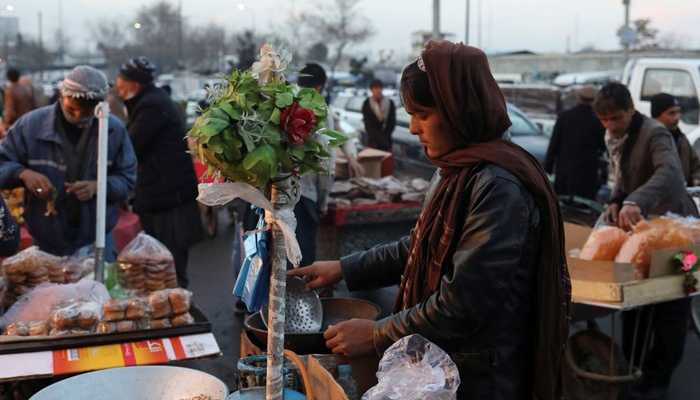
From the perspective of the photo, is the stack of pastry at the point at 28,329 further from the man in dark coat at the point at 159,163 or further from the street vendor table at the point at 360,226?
the street vendor table at the point at 360,226

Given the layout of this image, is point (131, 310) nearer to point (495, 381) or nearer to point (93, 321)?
point (93, 321)

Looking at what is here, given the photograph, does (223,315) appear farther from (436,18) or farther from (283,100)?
(436,18)

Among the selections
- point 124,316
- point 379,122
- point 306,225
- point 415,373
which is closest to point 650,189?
point 306,225

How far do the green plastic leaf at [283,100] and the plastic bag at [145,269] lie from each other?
2.06 meters

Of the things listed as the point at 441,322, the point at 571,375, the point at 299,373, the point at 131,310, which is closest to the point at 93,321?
the point at 131,310

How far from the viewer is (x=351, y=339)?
7.39 feet

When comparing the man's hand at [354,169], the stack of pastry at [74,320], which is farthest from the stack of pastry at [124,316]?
the man's hand at [354,169]

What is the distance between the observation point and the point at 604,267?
393cm

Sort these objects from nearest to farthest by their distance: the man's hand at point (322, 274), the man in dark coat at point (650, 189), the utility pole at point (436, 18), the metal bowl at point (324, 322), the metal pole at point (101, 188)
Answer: the metal bowl at point (324, 322)
the man's hand at point (322, 274)
the metal pole at point (101, 188)
the man in dark coat at point (650, 189)
the utility pole at point (436, 18)

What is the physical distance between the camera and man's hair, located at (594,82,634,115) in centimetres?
449

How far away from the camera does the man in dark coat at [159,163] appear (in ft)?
18.4

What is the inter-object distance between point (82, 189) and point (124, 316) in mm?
1389

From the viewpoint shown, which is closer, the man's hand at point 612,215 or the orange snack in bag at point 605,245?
the orange snack in bag at point 605,245

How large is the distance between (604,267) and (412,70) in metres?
2.21
